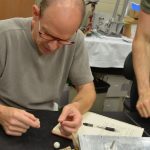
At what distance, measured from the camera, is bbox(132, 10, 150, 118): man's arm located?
1.37 meters

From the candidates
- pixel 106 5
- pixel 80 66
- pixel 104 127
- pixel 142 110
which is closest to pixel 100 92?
pixel 106 5

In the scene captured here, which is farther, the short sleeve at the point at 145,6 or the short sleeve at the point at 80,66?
the short sleeve at the point at 145,6

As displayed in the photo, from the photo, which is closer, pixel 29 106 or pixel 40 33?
pixel 40 33

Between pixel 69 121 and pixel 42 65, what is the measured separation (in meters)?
0.33

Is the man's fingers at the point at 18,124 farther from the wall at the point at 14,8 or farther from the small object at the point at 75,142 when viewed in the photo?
the wall at the point at 14,8

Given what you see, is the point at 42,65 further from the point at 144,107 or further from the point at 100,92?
the point at 100,92

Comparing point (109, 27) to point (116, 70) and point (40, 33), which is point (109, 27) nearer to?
point (116, 70)

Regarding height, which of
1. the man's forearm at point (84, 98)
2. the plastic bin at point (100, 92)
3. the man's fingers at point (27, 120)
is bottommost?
the plastic bin at point (100, 92)

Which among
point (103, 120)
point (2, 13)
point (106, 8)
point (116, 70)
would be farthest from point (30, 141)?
point (106, 8)

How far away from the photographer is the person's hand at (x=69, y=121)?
3.65ft

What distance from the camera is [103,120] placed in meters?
Answer: 1.25

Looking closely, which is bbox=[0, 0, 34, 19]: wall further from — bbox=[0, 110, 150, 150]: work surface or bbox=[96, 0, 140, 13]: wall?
bbox=[0, 110, 150, 150]: work surface

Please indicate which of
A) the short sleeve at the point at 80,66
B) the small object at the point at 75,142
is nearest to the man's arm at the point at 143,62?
the short sleeve at the point at 80,66

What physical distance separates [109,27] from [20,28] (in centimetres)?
184
